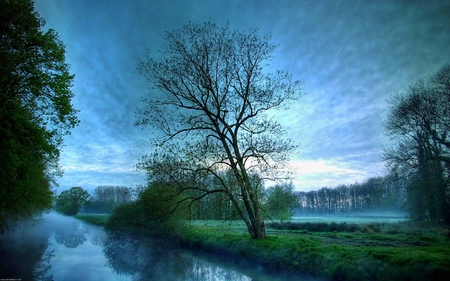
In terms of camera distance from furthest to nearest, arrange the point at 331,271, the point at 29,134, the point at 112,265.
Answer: the point at 112,265
the point at 29,134
the point at 331,271

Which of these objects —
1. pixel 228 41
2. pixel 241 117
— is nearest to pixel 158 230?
pixel 241 117

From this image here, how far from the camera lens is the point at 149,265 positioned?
16375 millimetres

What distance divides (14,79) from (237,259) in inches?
668

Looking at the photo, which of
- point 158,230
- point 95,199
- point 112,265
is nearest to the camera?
point 112,265

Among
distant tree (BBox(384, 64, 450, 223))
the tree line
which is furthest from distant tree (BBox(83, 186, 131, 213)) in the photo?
distant tree (BBox(384, 64, 450, 223))

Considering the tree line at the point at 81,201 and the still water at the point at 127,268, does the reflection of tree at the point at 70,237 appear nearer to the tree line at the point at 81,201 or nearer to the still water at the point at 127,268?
the still water at the point at 127,268

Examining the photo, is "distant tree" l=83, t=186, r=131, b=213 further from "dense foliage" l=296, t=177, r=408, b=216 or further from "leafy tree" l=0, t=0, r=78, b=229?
"leafy tree" l=0, t=0, r=78, b=229

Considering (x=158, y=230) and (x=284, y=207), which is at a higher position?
(x=284, y=207)

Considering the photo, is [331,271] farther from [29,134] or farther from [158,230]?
[158,230]

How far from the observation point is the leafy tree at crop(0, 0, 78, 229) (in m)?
11.2

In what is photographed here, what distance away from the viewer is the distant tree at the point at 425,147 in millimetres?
16109

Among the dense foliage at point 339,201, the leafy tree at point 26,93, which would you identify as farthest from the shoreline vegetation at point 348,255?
the dense foliage at point 339,201

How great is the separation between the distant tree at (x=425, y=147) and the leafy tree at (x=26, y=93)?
78.1 ft

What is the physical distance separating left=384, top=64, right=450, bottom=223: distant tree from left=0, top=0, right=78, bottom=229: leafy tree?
2381cm
